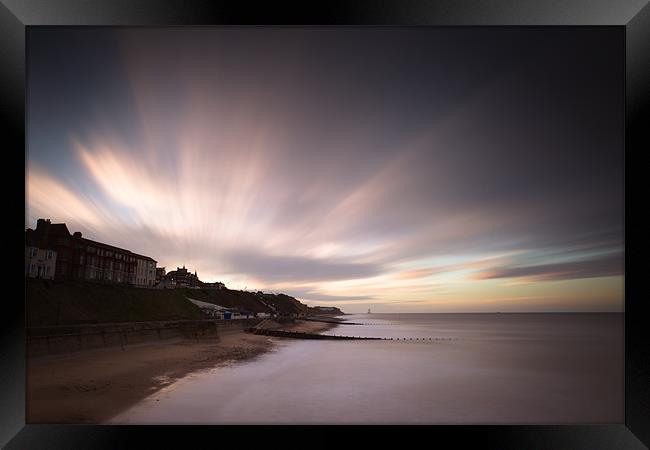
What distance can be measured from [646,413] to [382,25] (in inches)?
172

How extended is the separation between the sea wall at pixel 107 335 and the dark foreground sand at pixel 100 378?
24 cm

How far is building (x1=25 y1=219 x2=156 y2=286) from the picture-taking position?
Answer: 481 inches

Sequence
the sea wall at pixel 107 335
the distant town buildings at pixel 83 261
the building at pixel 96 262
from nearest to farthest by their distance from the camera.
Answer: the sea wall at pixel 107 335, the distant town buildings at pixel 83 261, the building at pixel 96 262

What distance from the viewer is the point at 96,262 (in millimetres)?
15258

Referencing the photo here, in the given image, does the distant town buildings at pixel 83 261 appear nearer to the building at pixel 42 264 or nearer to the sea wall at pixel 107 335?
the building at pixel 42 264

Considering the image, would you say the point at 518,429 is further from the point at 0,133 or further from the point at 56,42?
the point at 56,42

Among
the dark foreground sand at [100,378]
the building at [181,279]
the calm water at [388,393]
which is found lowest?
the calm water at [388,393]

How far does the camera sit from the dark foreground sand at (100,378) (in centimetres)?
582

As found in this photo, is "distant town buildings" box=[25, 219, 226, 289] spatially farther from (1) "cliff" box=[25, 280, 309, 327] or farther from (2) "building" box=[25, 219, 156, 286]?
(1) "cliff" box=[25, 280, 309, 327]

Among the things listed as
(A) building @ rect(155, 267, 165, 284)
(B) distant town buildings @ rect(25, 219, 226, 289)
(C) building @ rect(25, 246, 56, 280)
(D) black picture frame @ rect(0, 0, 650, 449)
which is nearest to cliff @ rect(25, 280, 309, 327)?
(B) distant town buildings @ rect(25, 219, 226, 289)

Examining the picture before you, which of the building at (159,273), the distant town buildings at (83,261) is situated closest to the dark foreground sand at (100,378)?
the distant town buildings at (83,261)

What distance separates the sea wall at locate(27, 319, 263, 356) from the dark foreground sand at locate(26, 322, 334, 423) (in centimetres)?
24

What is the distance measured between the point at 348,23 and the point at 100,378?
828 cm

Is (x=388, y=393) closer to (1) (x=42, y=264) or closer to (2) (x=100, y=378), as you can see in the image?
(2) (x=100, y=378)
